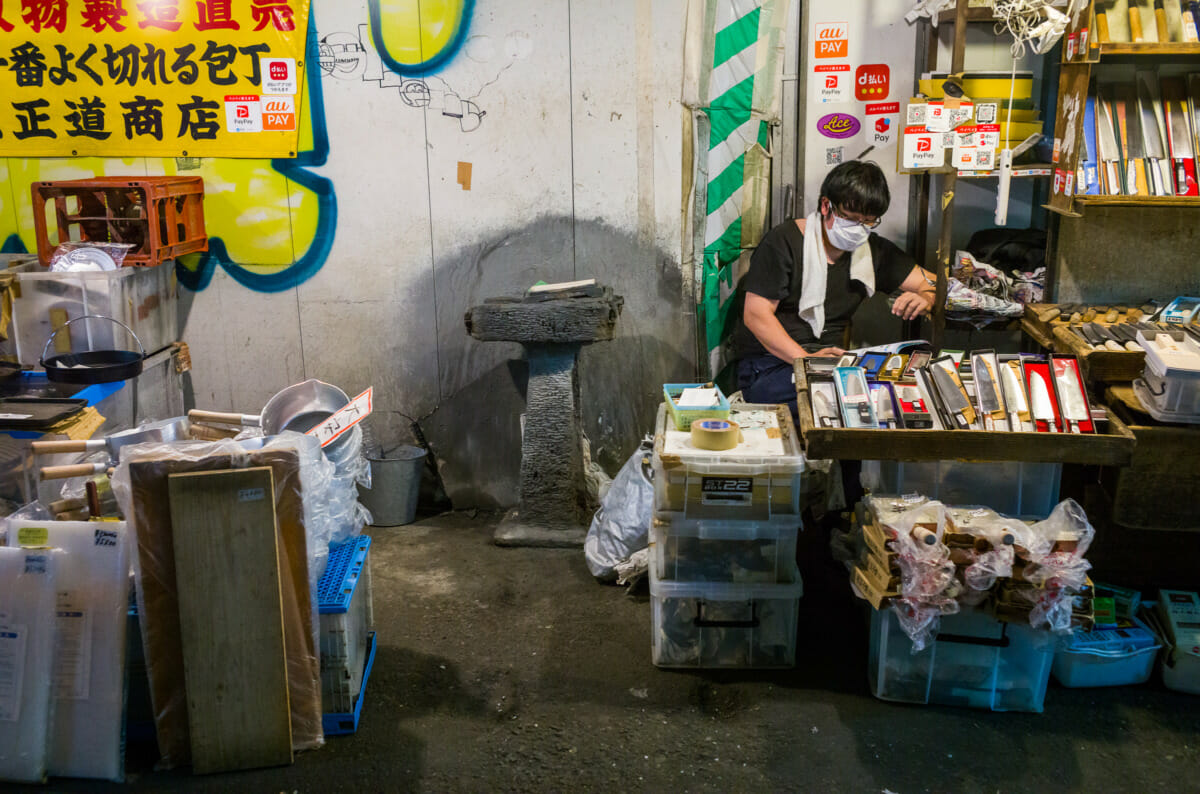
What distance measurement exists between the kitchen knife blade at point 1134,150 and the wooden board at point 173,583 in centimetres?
334

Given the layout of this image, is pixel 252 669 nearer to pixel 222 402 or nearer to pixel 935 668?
pixel 935 668

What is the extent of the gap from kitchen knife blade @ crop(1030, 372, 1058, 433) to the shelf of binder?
2.79 ft

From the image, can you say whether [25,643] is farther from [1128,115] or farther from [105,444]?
[1128,115]

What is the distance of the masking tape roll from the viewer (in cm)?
364

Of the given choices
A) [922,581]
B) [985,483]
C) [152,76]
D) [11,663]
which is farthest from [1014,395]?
[152,76]

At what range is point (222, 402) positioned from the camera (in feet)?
17.5

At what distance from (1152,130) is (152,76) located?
4.46m

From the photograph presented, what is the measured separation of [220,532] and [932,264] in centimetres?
336

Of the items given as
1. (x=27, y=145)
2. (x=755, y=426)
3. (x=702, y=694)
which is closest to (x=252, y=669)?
(x=702, y=694)

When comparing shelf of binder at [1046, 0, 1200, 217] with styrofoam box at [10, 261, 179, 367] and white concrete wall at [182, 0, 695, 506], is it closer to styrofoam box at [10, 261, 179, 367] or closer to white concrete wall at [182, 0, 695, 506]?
white concrete wall at [182, 0, 695, 506]

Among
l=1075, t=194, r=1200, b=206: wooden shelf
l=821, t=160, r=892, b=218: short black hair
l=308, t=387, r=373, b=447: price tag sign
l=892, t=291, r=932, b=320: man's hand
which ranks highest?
l=821, t=160, r=892, b=218: short black hair

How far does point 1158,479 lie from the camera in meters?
3.57

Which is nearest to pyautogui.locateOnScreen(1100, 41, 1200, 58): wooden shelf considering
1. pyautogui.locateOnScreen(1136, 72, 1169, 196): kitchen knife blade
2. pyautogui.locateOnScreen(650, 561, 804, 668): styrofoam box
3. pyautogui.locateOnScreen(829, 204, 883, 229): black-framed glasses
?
pyautogui.locateOnScreen(1136, 72, 1169, 196): kitchen knife blade

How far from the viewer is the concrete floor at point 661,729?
124 inches
